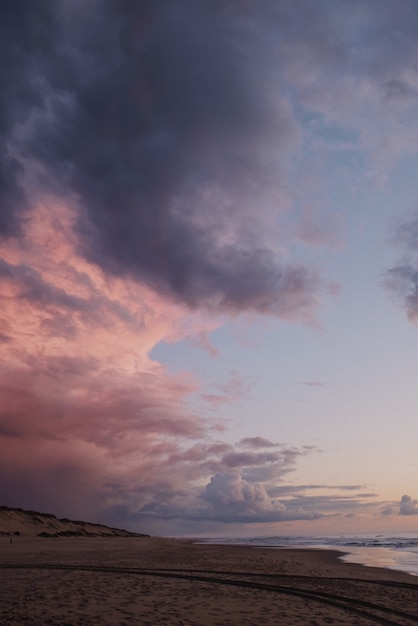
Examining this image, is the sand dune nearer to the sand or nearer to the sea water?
the sea water

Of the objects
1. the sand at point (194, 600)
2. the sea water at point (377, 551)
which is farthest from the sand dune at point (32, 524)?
the sand at point (194, 600)

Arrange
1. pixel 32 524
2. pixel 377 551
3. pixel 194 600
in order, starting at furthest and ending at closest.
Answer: pixel 32 524 < pixel 377 551 < pixel 194 600

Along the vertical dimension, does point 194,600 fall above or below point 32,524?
above

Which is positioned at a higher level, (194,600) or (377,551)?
(194,600)

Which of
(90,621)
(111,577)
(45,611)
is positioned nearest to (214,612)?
(90,621)

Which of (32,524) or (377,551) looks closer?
(377,551)

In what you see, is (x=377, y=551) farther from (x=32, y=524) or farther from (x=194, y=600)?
(x=32, y=524)

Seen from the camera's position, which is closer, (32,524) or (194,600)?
(194,600)

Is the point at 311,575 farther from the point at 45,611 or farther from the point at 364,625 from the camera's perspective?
the point at 45,611

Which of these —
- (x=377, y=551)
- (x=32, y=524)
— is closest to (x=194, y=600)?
(x=377, y=551)

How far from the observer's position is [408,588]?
83.1 feet

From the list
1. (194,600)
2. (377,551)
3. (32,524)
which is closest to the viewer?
(194,600)

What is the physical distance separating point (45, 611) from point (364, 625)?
10222 millimetres

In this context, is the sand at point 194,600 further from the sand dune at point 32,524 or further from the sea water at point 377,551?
the sand dune at point 32,524
